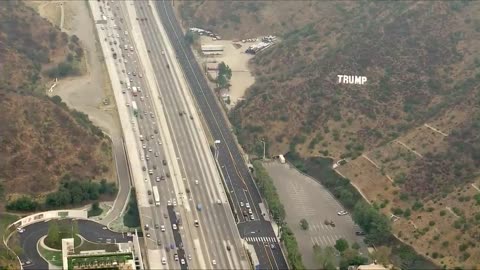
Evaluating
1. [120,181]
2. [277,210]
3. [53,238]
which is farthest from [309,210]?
[53,238]

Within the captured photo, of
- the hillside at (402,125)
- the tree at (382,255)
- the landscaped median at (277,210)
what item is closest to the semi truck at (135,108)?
the hillside at (402,125)

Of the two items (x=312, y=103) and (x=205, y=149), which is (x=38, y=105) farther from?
(x=312, y=103)

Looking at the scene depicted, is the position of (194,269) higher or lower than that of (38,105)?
lower

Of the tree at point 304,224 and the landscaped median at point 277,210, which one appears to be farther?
the tree at point 304,224

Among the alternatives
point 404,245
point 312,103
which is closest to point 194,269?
point 404,245

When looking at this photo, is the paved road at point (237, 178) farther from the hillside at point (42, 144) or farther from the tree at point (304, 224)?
the hillside at point (42, 144)

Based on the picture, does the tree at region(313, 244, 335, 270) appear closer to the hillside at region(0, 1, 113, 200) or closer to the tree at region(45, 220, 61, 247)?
the tree at region(45, 220, 61, 247)

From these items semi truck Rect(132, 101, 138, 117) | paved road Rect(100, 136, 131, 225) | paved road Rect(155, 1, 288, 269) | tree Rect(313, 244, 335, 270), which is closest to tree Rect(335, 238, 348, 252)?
tree Rect(313, 244, 335, 270)
